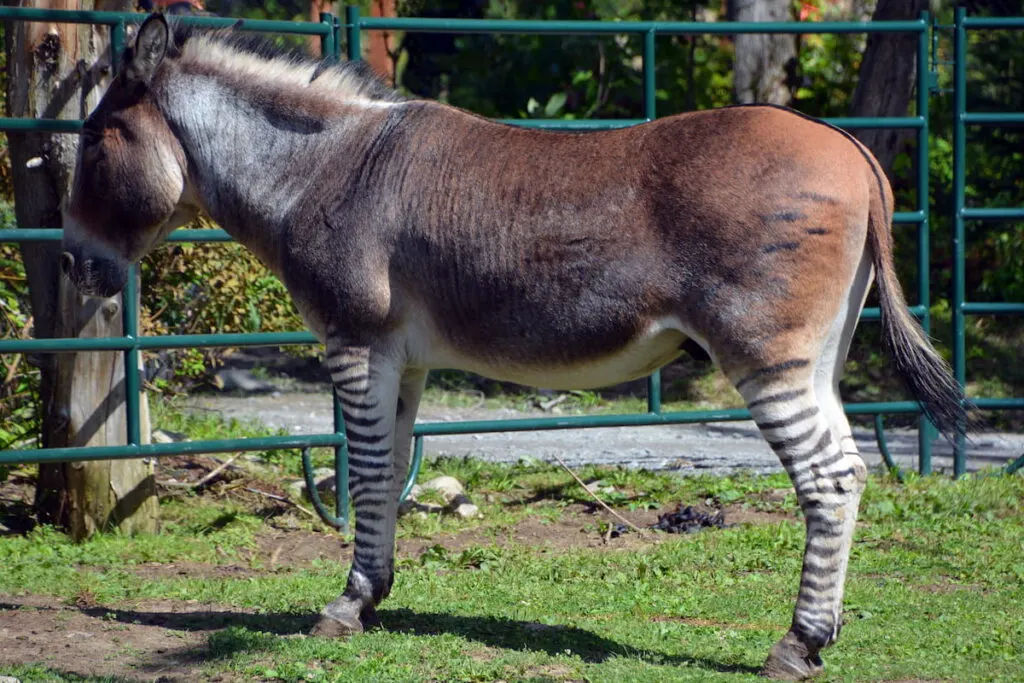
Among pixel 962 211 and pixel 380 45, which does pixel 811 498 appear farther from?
pixel 380 45

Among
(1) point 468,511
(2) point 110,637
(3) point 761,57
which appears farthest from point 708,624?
(3) point 761,57

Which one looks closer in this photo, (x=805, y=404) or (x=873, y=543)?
(x=805, y=404)

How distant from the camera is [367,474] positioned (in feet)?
15.9

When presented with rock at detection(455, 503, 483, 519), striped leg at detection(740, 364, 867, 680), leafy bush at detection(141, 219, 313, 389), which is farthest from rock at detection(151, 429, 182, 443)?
striped leg at detection(740, 364, 867, 680)

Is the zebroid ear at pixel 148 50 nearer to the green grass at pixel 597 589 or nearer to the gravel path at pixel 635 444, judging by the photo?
the green grass at pixel 597 589

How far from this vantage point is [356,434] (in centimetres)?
480

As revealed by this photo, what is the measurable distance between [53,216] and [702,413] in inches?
142

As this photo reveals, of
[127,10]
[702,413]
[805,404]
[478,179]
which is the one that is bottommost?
[702,413]

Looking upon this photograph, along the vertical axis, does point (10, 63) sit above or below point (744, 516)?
above

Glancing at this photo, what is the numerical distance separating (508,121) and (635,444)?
3200 millimetres

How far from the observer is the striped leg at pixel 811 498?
418 cm

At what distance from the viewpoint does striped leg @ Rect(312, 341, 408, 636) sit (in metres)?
4.72

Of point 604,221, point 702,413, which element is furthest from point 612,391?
point 604,221

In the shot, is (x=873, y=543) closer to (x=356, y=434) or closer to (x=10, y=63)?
(x=356, y=434)
